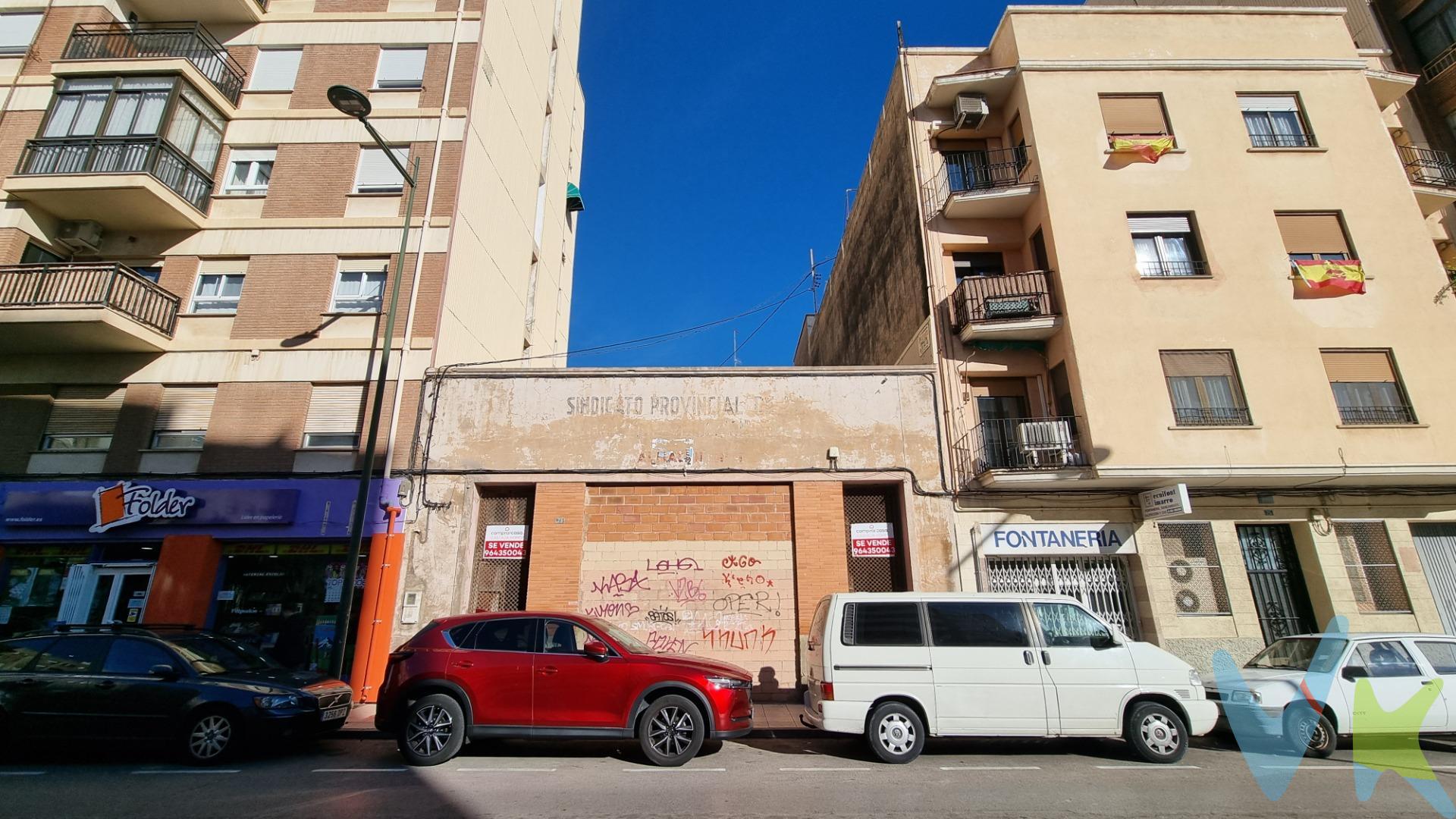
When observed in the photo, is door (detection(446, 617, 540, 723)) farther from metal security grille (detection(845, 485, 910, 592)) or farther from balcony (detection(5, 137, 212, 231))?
balcony (detection(5, 137, 212, 231))

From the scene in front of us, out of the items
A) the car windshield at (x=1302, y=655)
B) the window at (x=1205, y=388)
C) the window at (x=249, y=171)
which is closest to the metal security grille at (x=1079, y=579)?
the car windshield at (x=1302, y=655)

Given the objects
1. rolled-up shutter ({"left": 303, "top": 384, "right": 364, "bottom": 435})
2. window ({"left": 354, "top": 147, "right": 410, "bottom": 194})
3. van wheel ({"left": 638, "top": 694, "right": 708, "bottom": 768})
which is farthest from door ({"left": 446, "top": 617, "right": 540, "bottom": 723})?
window ({"left": 354, "top": 147, "right": 410, "bottom": 194})

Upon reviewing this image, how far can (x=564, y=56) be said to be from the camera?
22859 mm

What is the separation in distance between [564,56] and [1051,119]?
56.6 ft

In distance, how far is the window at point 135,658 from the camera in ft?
24.8

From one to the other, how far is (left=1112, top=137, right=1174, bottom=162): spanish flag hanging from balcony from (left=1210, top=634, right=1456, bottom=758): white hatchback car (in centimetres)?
968

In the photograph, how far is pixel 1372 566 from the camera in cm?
1193

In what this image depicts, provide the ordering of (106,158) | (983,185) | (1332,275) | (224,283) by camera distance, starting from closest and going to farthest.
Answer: (1332,275)
(106,158)
(224,283)
(983,185)

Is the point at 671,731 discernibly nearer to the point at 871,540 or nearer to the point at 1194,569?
the point at 871,540

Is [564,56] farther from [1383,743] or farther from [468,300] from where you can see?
[1383,743]

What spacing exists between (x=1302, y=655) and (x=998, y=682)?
471 centimetres

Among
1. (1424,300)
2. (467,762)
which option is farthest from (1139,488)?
(467,762)

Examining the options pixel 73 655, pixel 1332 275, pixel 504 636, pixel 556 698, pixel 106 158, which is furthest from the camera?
pixel 106 158

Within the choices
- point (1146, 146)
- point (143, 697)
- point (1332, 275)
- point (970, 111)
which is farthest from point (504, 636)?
point (1332, 275)
